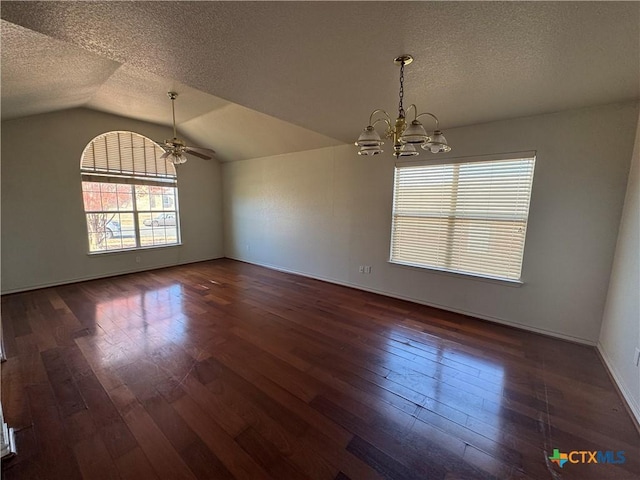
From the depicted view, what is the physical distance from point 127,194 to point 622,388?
738 cm

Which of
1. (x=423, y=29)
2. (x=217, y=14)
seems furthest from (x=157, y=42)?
(x=423, y=29)

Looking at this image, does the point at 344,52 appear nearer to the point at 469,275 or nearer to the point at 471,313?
the point at 469,275

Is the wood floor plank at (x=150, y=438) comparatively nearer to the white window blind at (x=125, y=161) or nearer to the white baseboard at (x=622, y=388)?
the white baseboard at (x=622, y=388)

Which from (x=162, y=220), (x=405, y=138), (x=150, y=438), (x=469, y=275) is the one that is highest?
(x=405, y=138)

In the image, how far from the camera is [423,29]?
1523 millimetres

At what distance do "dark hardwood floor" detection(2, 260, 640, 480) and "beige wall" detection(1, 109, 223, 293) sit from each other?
1236mm

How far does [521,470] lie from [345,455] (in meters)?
0.96

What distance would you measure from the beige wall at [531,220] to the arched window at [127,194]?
3019mm

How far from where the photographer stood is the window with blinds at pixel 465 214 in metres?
3.06

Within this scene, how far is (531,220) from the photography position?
295cm

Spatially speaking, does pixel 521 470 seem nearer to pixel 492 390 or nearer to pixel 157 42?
pixel 492 390

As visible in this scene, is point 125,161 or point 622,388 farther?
point 125,161

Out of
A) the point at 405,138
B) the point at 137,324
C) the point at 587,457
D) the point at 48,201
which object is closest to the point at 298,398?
the point at 587,457

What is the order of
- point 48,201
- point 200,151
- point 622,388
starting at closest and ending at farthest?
point 622,388 → point 200,151 → point 48,201
